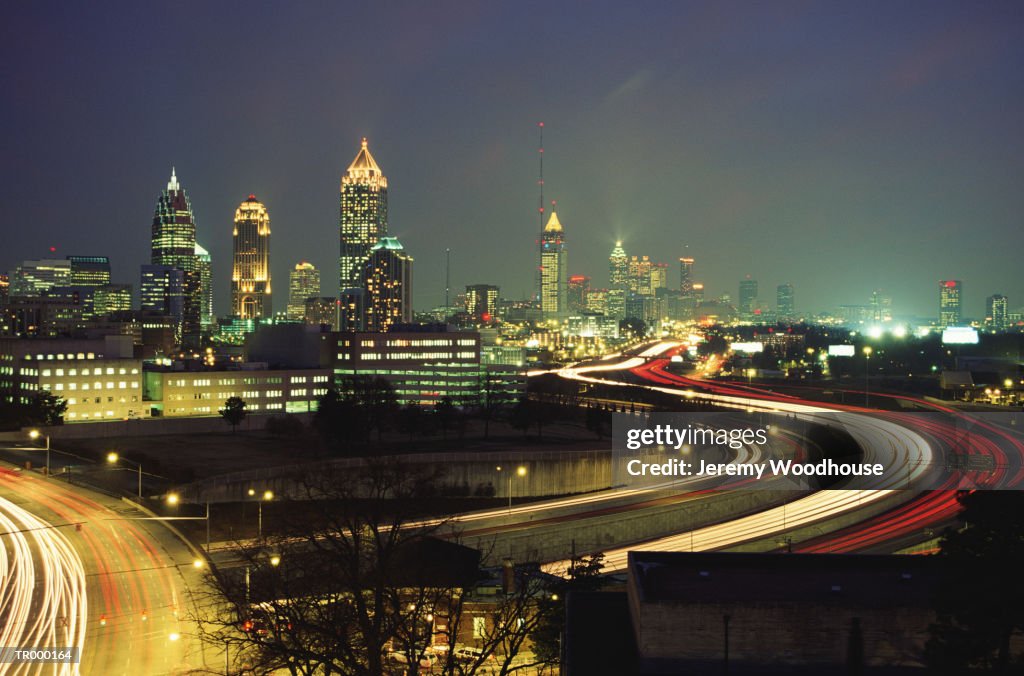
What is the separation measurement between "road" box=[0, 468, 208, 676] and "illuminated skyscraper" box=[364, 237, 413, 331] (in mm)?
150195

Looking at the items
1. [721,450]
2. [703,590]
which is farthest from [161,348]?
[703,590]

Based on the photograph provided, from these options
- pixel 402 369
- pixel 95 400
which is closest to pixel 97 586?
pixel 95 400

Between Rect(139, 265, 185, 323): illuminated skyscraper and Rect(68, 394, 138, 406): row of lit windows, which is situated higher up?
Rect(139, 265, 185, 323): illuminated skyscraper

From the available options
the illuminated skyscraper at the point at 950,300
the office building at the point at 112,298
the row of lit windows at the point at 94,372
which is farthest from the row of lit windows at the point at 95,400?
the illuminated skyscraper at the point at 950,300

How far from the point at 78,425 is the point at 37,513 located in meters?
18.2

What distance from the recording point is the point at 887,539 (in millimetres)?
22656

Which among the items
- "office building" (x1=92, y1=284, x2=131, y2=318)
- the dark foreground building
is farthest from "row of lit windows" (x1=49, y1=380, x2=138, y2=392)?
"office building" (x1=92, y1=284, x2=131, y2=318)

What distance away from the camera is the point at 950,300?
191875 mm

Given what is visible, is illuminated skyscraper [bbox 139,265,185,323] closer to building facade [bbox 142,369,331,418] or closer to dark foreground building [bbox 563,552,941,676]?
building facade [bbox 142,369,331,418]

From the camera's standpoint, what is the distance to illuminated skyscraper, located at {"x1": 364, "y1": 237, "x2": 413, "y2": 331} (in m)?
174

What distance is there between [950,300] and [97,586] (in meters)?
200

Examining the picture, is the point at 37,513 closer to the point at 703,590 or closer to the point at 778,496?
the point at 703,590

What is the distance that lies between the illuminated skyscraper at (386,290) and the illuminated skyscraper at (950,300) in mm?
106642

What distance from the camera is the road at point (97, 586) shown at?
1473cm
